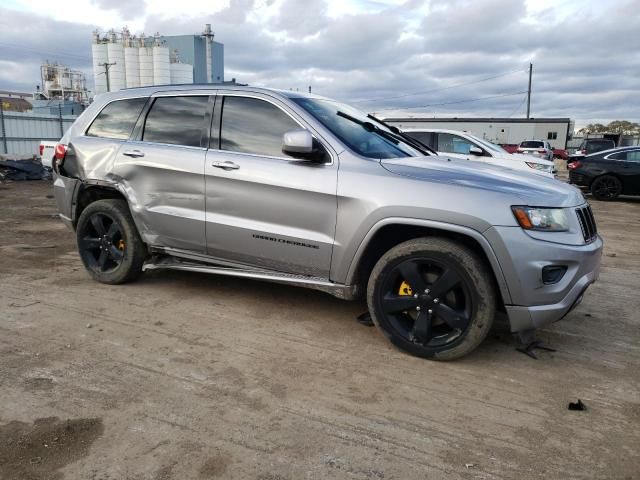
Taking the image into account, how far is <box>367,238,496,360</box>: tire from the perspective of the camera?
3320 millimetres

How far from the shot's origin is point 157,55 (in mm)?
48438

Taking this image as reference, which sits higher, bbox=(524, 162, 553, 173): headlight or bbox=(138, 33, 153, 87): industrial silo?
bbox=(138, 33, 153, 87): industrial silo

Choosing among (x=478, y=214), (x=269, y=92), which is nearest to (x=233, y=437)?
(x=478, y=214)

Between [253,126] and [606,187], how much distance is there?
13056 mm

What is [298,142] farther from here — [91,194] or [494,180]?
[91,194]

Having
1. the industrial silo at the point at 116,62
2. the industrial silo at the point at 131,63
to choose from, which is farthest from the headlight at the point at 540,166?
the industrial silo at the point at 116,62

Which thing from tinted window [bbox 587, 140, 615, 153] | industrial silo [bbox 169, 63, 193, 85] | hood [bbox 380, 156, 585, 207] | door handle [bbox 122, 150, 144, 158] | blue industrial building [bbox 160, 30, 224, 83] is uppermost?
blue industrial building [bbox 160, 30, 224, 83]

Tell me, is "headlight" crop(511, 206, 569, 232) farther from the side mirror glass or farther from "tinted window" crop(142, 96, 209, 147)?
"tinted window" crop(142, 96, 209, 147)

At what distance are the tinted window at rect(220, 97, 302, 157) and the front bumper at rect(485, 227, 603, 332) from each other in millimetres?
1762

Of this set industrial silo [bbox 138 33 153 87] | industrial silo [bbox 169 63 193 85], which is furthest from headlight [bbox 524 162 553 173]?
industrial silo [bbox 138 33 153 87]

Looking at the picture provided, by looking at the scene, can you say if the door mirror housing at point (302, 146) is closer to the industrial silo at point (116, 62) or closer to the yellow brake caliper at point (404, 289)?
the yellow brake caliper at point (404, 289)

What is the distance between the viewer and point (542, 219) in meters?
3.24

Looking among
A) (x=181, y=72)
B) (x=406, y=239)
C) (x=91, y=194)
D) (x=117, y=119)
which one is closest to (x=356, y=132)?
(x=406, y=239)

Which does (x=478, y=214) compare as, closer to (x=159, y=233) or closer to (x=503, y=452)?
(x=503, y=452)
